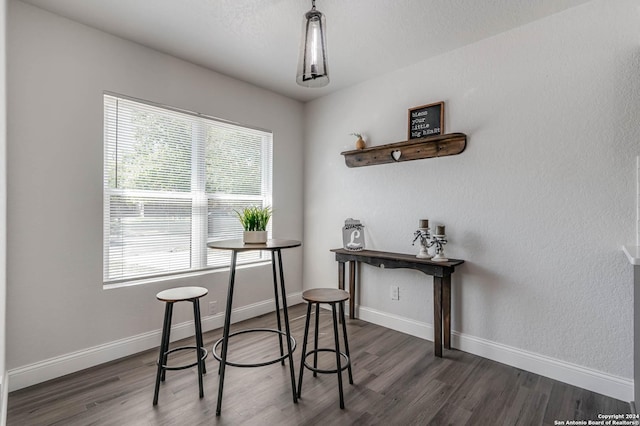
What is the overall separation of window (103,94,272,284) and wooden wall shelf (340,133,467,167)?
1.16 meters

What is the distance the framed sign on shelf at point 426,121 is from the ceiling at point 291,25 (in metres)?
0.46

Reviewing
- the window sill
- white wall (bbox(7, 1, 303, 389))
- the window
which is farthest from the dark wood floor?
the window

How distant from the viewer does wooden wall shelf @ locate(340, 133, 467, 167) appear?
9.12ft

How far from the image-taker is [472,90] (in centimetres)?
272

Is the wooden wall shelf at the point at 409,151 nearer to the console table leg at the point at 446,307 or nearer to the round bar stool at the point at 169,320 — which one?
the console table leg at the point at 446,307

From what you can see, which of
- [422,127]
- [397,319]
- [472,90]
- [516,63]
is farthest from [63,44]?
[397,319]

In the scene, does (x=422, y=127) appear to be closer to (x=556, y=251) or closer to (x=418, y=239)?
(x=418, y=239)

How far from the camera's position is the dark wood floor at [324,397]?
1868 millimetres

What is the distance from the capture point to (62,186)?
2.34m

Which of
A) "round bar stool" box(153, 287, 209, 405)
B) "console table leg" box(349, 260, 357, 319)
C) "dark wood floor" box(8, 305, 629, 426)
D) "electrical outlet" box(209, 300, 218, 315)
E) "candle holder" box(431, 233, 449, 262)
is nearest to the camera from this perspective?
"dark wood floor" box(8, 305, 629, 426)

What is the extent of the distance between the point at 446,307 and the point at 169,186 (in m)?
2.61

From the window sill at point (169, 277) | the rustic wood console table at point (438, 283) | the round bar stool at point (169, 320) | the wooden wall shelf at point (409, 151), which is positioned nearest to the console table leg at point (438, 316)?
the rustic wood console table at point (438, 283)

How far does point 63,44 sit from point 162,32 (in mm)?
675

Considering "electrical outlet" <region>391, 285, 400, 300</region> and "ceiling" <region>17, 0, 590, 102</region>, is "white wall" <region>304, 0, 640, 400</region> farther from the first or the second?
"ceiling" <region>17, 0, 590, 102</region>
